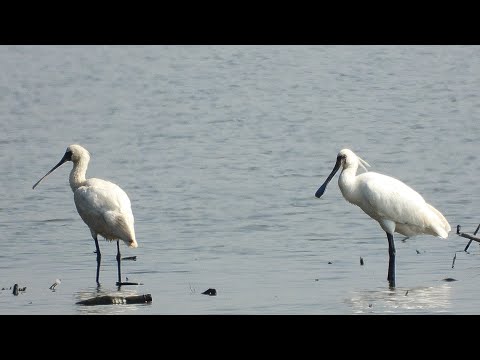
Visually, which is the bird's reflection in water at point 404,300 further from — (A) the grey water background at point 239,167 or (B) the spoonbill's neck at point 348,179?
(B) the spoonbill's neck at point 348,179

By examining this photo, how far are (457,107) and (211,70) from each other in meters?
9.00

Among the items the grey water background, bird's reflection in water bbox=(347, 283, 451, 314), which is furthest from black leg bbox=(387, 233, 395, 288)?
bird's reflection in water bbox=(347, 283, 451, 314)

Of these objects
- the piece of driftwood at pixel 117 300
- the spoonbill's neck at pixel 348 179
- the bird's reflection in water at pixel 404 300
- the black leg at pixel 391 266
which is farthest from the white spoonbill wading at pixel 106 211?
the bird's reflection in water at pixel 404 300

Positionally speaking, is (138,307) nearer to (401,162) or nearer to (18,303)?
(18,303)

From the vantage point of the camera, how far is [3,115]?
2711 centimetres

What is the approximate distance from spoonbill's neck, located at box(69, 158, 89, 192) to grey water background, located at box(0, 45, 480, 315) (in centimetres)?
79

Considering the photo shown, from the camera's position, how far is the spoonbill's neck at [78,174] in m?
14.3

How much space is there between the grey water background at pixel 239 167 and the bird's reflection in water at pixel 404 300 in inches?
1.0

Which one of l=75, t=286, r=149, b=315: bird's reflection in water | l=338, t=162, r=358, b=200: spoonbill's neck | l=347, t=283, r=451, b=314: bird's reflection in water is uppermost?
l=338, t=162, r=358, b=200: spoonbill's neck

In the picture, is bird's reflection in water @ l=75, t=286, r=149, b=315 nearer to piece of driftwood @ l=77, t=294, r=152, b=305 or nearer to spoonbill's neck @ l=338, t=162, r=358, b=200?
piece of driftwood @ l=77, t=294, r=152, b=305

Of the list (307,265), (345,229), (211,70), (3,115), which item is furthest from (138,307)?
(211,70)

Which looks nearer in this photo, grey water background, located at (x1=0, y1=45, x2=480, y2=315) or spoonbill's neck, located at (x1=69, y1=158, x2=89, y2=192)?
grey water background, located at (x1=0, y1=45, x2=480, y2=315)

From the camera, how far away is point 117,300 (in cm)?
1087

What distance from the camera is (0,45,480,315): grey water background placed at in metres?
12.0
